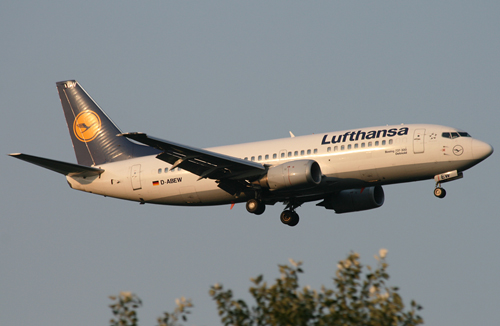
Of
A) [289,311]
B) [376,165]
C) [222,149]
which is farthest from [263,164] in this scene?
[289,311]

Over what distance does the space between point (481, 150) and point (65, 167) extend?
23918 mm

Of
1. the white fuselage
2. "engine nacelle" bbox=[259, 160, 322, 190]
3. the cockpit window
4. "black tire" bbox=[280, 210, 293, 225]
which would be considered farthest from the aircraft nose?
"black tire" bbox=[280, 210, 293, 225]

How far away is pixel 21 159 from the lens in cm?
3572

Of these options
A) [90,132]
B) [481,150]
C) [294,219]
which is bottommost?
Result: [294,219]

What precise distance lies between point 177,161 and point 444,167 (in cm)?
1391

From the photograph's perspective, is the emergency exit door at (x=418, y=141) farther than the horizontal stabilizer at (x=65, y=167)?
No

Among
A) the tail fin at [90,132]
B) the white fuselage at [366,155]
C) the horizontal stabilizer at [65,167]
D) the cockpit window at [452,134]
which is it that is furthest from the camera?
the tail fin at [90,132]

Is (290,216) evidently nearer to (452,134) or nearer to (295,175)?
(295,175)

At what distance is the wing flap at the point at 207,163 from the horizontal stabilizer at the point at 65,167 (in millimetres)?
7274

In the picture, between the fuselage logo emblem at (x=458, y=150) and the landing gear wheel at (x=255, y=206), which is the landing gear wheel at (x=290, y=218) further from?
the fuselage logo emblem at (x=458, y=150)

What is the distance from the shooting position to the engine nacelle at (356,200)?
1623 inches

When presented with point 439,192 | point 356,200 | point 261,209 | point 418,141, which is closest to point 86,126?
point 261,209

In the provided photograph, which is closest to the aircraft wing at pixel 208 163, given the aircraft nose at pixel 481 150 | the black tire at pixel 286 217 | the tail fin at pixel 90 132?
the black tire at pixel 286 217

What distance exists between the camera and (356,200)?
41.3m
